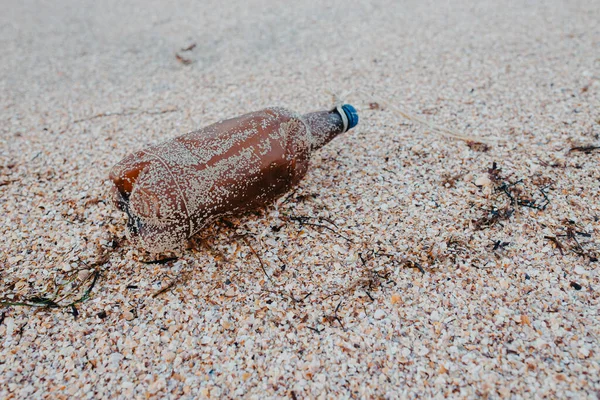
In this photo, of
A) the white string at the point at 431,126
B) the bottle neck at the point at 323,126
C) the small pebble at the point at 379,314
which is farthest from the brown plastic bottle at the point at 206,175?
the small pebble at the point at 379,314

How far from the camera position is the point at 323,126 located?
2.18 m

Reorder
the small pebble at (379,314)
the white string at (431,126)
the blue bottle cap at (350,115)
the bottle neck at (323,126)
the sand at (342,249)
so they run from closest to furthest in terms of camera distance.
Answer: the sand at (342,249), the small pebble at (379,314), the bottle neck at (323,126), the blue bottle cap at (350,115), the white string at (431,126)

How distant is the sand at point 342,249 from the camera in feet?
5.16

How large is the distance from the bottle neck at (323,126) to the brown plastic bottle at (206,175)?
0.09m

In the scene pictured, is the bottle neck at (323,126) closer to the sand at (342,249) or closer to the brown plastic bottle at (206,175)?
the brown plastic bottle at (206,175)

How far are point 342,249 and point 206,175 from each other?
2.35 feet

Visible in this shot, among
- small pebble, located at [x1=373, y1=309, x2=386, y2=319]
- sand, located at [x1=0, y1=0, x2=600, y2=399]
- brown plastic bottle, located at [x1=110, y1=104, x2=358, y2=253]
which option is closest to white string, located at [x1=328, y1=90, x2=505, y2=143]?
sand, located at [x1=0, y1=0, x2=600, y2=399]

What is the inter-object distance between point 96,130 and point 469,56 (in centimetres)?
304

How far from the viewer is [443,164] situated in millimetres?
2402

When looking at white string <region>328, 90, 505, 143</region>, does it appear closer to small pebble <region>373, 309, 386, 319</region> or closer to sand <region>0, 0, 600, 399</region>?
sand <region>0, 0, 600, 399</region>

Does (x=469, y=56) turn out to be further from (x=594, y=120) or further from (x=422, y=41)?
(x=594, y=120)

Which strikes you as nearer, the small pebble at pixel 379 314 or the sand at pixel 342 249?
the sand at pixel 342 249

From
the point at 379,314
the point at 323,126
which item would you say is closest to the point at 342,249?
the point at 379,314

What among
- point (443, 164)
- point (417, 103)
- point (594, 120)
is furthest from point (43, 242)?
point (594, 120)
